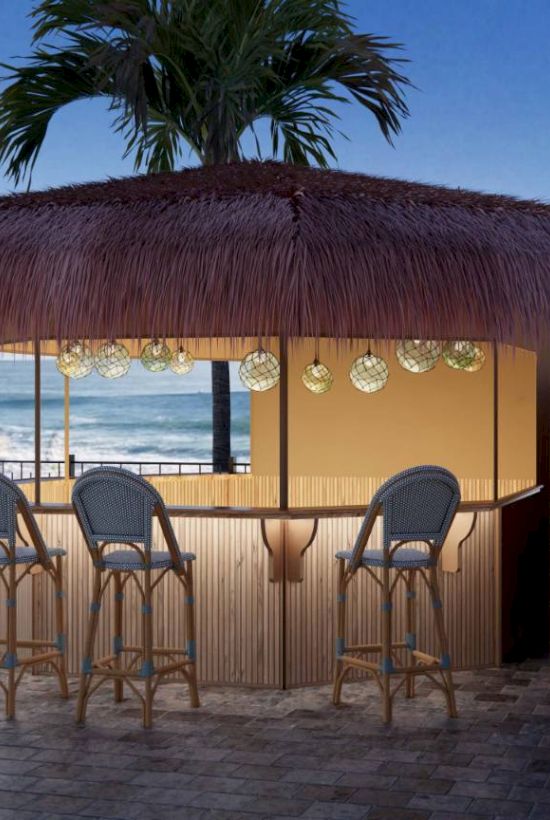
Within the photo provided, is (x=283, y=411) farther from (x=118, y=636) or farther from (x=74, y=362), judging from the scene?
(x=74, y=362)

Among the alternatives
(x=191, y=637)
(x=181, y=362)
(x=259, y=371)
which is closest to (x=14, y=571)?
(x=191, y=637)

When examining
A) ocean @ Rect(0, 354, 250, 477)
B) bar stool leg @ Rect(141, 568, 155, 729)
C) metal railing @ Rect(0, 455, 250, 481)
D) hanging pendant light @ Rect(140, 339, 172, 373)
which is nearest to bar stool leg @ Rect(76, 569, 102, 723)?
bar stool leg @ Rect(141, 568, 155, 729)

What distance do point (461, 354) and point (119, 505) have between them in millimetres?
2984

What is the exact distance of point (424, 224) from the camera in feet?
20.2

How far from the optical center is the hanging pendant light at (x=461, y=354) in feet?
23.9

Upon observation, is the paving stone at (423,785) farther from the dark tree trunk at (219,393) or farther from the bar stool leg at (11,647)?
the dark tree trunk at (219,393)

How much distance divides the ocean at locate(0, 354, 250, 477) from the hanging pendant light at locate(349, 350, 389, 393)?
23619 millimetres

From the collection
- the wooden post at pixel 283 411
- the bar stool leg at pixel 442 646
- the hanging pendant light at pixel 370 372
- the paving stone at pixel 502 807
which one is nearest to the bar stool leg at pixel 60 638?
the wooden post at pixel 283 411

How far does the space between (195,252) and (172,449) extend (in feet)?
88.0

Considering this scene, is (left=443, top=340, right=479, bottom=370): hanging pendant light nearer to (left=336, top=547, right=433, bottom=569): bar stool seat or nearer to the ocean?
(left=336, top=547, right=433, bottom=569): bar stool seat

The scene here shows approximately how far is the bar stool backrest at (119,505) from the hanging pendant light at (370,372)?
107 inches

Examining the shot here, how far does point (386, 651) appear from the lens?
5.38 meters

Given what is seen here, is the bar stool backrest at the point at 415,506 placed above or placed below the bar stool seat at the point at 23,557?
above

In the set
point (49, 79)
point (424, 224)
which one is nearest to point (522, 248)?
point (424, 224)
